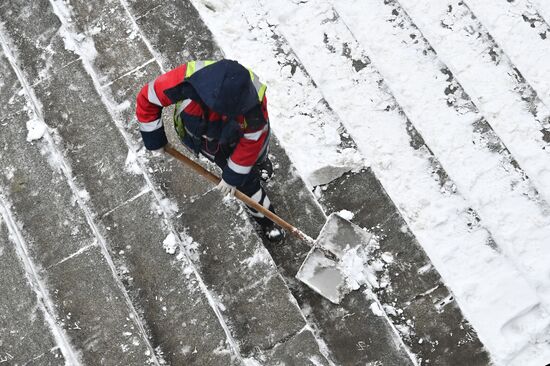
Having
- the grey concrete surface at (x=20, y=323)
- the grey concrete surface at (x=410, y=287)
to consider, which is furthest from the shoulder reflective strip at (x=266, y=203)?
the grey concrete surface at (x=20, y=323)

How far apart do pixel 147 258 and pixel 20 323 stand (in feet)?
2.90

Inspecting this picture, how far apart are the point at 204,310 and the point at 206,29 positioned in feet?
7.31

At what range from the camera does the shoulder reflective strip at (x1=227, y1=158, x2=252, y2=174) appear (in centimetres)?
320

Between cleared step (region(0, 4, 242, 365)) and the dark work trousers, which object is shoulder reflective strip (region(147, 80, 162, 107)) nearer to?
the dark work trousers

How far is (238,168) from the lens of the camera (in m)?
3.21

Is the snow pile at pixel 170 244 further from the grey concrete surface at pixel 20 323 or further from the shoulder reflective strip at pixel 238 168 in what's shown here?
the grey concrete surface at pixel 20 323

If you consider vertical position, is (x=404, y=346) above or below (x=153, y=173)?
below

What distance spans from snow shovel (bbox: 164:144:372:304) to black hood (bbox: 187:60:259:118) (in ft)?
3.76

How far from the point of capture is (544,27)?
168 inches

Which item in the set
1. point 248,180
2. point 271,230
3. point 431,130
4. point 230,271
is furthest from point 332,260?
point 431,130

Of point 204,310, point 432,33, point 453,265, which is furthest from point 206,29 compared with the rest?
point 453,265

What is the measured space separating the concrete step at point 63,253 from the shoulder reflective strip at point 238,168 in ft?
3.64

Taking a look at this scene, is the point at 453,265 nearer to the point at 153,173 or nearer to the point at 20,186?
the point at 153,173

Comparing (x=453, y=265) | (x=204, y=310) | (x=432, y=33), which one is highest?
(x=432, y=33)
